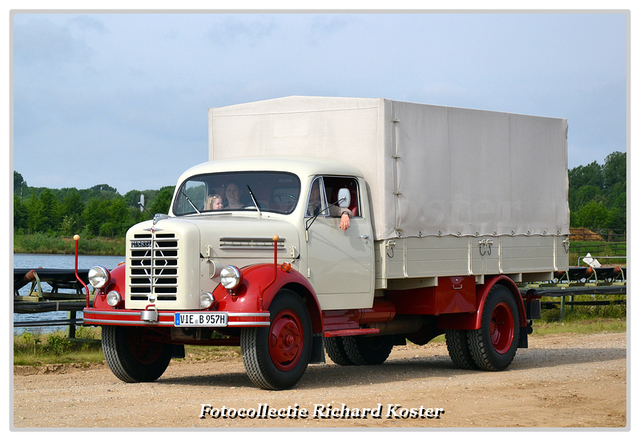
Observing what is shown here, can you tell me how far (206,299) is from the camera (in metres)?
10.0

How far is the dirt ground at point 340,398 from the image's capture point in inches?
332

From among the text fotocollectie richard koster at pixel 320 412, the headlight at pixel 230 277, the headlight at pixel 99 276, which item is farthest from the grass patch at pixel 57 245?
the text fotocollectie richard koster at pixel 320 412

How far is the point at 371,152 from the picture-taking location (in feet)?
39.3

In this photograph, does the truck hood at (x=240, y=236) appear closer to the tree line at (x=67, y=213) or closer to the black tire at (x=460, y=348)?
the black tire at (x=460, y=348)

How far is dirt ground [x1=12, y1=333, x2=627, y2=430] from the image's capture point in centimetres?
844

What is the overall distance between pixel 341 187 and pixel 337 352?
3999 millimetres

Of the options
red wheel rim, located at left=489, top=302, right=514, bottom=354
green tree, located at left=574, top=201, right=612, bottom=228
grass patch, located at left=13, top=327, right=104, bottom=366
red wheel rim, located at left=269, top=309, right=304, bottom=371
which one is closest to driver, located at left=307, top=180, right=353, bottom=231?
red wheel rim, located at left=269, top=309, right=304, bottom=371

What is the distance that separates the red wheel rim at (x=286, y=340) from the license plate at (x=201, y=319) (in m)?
0.69

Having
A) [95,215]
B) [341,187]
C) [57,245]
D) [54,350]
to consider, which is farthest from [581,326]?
[57,245]

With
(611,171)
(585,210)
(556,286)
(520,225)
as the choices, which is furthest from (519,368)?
(611,171)

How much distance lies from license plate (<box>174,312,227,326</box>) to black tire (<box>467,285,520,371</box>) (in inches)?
192

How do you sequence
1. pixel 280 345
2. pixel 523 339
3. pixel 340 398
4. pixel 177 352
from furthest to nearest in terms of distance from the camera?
pixel 523 339 → pixel 177 352 → pixel 280 345 → pixel 340 398

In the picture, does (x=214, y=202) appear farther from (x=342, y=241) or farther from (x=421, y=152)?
(x=421, y=152)

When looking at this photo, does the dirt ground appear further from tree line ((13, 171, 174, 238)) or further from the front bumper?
tree line ((13, 171, 174, 238))
